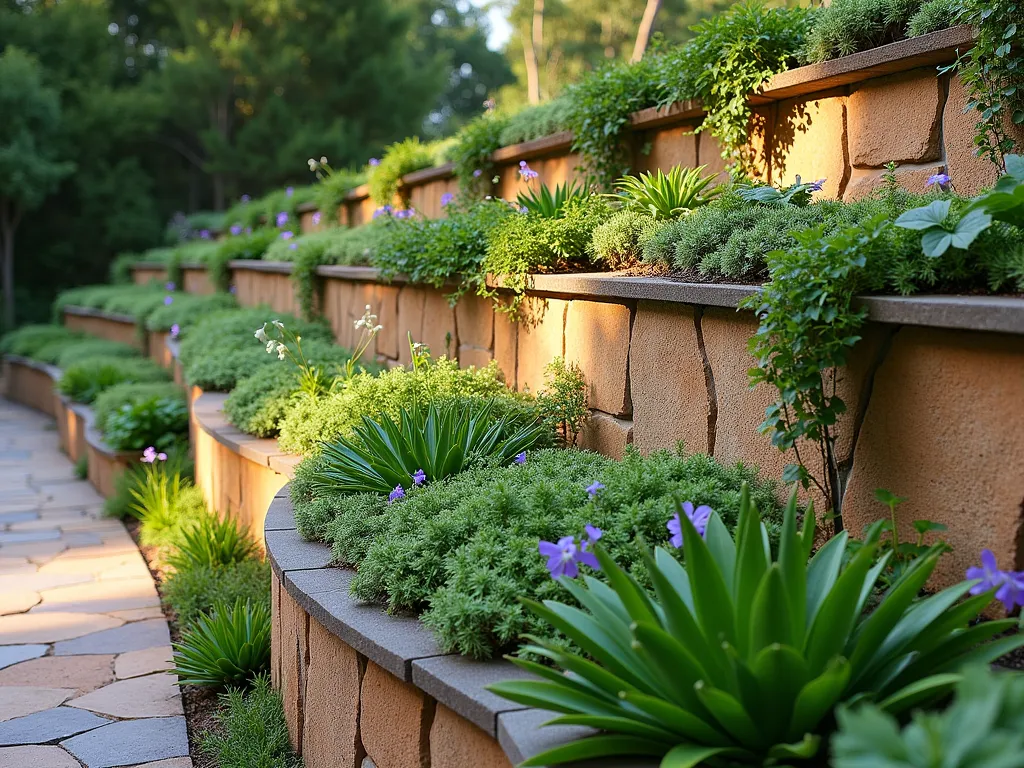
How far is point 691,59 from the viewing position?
13.9 ft

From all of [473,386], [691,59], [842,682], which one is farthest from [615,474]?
[691,59]

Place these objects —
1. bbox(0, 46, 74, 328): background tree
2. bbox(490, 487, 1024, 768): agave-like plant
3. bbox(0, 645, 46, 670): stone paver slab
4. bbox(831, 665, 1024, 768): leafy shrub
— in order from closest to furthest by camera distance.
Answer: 1. bbox(831, 665, 1024, 768): leafy shrub
2. bbox(490, 487, 1024, 768): agave-like plant
3. bbox(0, 645, 46, 670): stone paver slab
4. bbox(0, 46, 74, 328): background tree

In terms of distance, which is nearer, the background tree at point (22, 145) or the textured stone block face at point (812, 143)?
the textured stone block face at point (812, 143)

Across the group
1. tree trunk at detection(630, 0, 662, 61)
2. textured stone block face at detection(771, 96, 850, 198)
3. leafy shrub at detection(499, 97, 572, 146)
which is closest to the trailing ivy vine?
textured stone block face at detection(771, 96, 850, 198)

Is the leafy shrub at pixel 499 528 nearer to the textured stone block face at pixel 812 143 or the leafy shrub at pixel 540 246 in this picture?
the leafy shrub at pixel 540 246

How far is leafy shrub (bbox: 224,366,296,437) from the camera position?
4.88 m

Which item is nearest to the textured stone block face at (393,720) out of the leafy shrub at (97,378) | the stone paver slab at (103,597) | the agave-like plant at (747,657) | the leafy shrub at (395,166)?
the agave-like plant at (747,657)

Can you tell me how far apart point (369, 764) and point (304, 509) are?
38.2 inches

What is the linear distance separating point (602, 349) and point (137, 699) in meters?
2.11

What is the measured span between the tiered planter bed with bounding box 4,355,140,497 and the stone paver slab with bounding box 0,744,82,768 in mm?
3793

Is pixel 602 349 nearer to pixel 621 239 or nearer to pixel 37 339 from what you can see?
pixel 621 239

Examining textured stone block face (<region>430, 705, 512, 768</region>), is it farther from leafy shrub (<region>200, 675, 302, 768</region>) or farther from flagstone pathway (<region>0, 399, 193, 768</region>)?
flagstone pathway (<region>0, 399, 193, 768</region>)

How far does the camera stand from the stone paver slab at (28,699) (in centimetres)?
338

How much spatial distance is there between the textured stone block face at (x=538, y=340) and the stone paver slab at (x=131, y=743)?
73.8 inches
